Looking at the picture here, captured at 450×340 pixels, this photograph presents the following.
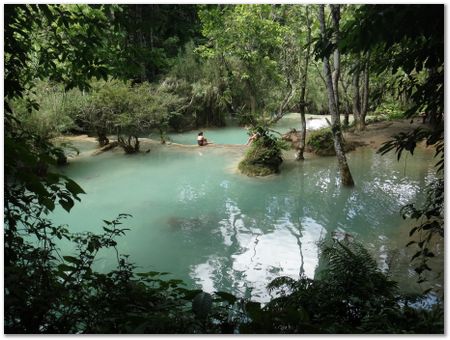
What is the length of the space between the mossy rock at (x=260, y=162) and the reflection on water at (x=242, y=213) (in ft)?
1.11

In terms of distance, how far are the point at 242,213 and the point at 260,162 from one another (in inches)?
127

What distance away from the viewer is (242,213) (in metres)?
8.22

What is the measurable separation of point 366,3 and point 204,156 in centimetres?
1143

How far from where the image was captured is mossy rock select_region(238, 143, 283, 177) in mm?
11023

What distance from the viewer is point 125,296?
2496 mm

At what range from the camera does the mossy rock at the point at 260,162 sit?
11.0 meters

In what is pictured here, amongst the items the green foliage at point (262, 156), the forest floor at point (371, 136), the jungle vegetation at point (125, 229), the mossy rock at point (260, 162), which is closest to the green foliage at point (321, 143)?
the forest floor at point (371, 136)

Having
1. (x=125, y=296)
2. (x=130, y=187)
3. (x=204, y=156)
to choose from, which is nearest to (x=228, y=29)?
(x=204, y=156)

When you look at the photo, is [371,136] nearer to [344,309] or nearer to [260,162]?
[260,162]

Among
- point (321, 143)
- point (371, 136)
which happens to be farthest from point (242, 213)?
point (371, 136)

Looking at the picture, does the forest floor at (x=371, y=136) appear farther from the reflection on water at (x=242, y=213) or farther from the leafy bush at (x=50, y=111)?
the leafy bush at (x=50, y=111)

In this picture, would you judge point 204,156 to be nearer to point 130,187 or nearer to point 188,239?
point 130,187

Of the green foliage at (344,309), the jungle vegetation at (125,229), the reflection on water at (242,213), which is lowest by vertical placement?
the reflection on water at (242,213)

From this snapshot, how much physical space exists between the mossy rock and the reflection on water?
34cm
